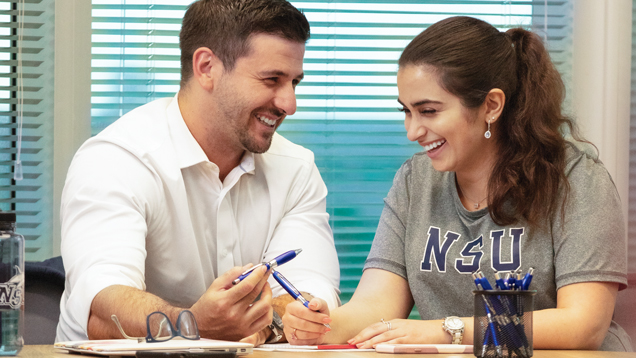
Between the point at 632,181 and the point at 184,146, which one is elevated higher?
the point at 184,146

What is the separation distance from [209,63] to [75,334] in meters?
0.81

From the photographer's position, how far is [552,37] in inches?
102

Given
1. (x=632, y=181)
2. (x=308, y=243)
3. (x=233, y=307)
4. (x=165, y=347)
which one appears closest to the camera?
(x=165, y=347)

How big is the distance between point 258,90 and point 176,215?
41 centimetres

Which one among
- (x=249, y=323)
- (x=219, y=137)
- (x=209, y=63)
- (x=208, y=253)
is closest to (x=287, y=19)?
(x=209, y=63)

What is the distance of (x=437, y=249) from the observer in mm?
1688

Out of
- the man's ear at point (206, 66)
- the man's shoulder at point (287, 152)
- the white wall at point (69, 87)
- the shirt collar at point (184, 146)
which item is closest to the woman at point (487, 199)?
the man's shoulder at point (287, 152)

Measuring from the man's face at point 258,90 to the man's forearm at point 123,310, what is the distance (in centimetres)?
62

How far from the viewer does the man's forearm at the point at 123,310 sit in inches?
50.9

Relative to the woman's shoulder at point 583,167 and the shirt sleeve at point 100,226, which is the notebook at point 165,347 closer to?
the shirt sleeve at point 100,226

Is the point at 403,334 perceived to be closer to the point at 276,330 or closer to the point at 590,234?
the point at 276,330

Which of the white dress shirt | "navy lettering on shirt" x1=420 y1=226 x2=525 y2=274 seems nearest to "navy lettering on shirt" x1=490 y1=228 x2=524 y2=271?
"navy lettering on shirt" x1=420 y1=226 x2=525 y2=274

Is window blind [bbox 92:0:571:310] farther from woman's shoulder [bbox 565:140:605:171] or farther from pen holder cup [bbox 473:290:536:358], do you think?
pen holder cup [bbox 473:290:536:358]

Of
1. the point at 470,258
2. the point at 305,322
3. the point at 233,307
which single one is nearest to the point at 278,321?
the point at 305,322
